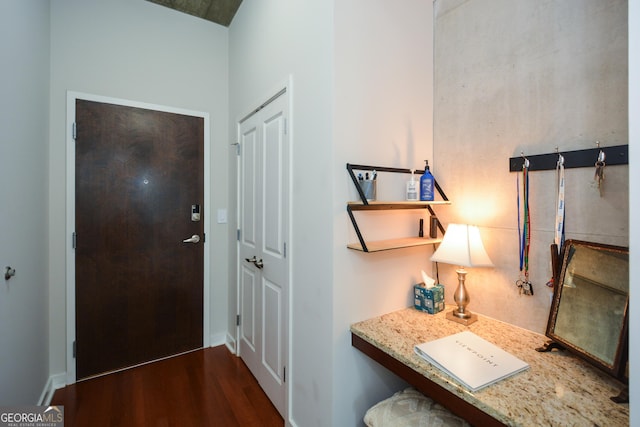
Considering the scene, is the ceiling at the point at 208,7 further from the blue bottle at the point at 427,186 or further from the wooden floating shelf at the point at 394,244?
the wooden floating shelf at the point at 394,244

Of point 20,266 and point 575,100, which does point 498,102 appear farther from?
point 20,266

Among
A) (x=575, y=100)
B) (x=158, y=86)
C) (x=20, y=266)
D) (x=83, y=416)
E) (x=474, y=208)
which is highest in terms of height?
(x=158, y=86)

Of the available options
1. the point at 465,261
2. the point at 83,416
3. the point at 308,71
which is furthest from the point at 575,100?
the point at 83,416

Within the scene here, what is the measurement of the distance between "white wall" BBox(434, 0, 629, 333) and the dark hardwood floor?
152 cm

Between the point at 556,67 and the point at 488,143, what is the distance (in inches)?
16.1

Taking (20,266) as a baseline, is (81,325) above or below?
below

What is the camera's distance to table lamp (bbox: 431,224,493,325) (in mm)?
1431

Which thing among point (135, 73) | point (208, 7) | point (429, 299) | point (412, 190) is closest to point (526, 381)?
point (429, 299)

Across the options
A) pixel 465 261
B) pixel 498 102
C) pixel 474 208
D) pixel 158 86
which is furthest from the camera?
pixel 158 86

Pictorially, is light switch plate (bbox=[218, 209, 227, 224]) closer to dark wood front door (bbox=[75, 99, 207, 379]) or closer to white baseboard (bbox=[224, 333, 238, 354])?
dark wood front door (bbox=[75, 99, 207, 379])

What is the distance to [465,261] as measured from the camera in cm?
142

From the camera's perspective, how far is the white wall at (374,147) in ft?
4.59

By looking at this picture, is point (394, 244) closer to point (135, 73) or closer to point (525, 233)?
point (525, 233)

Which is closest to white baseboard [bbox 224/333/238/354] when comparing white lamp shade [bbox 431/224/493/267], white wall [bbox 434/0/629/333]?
white wall [bbox 434/0/629/333]
